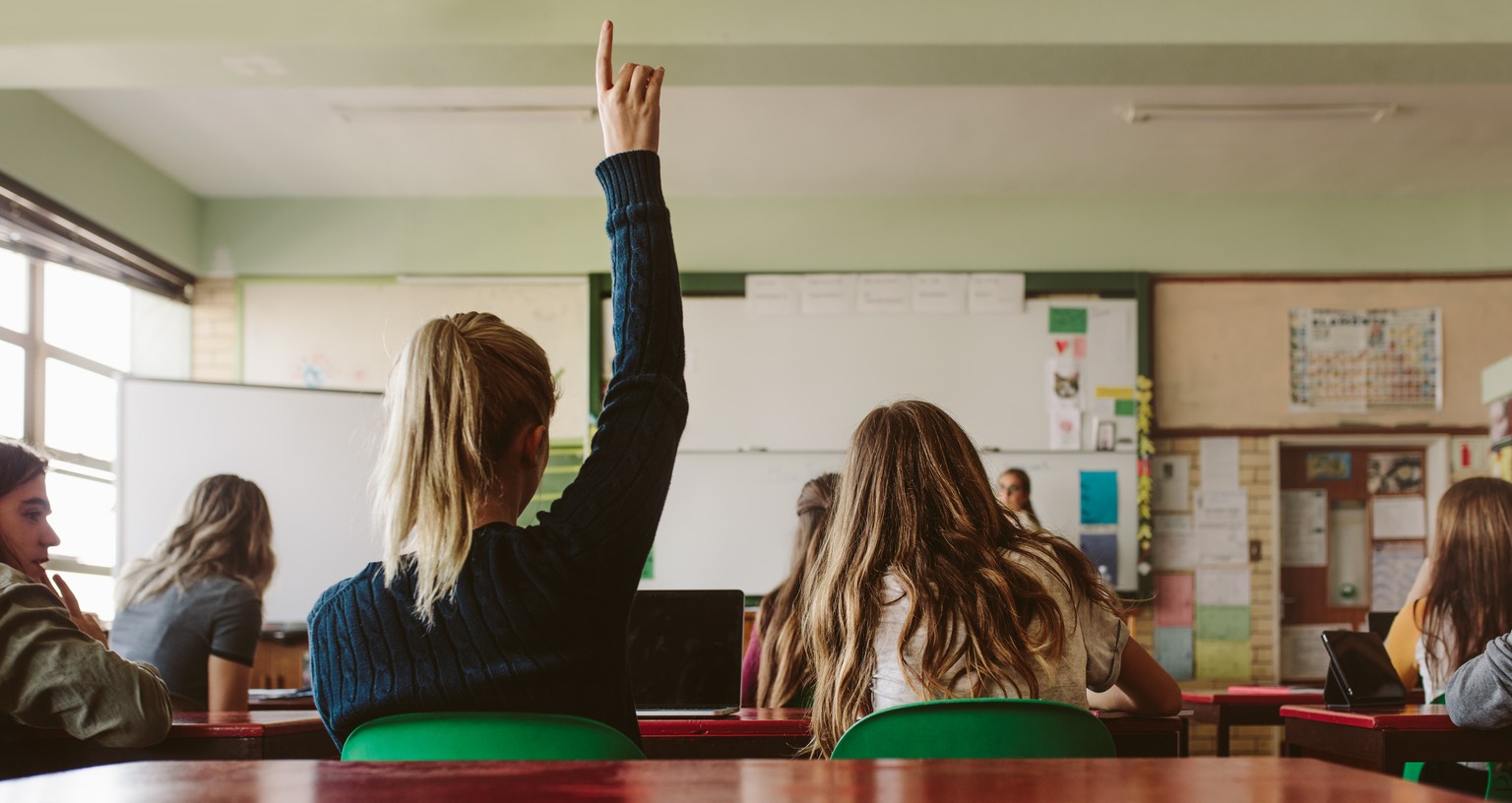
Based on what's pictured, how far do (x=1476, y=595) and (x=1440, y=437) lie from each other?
3601mm

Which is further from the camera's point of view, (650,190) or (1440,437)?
(1440,437)

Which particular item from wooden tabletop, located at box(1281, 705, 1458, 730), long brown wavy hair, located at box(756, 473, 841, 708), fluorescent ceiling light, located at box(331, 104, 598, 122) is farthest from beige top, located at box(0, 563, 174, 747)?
fluorescent ceiling light, located at box(331, 104, 598, 122)

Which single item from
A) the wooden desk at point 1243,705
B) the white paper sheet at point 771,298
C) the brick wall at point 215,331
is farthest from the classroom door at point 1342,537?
the brick wall at point 215,331

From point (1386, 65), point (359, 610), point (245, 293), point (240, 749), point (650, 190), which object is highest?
point (1386, 65)

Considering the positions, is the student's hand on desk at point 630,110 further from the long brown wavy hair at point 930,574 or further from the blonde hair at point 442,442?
the long brown wavy hair at point 930,574

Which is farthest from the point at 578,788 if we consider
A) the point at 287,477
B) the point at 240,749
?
the point at 287,477

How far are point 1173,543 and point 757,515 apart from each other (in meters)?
2.15

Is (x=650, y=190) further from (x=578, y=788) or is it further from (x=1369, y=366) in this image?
(x=1369, y=366)

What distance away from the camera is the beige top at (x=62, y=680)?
2068 mm

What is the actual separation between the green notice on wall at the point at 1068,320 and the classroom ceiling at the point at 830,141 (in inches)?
25.0

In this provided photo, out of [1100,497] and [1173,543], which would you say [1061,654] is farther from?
[1173,543]

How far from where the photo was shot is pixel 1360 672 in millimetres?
2816

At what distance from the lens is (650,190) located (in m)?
1.23

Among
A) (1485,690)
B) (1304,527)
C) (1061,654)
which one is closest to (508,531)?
(1061,654)
